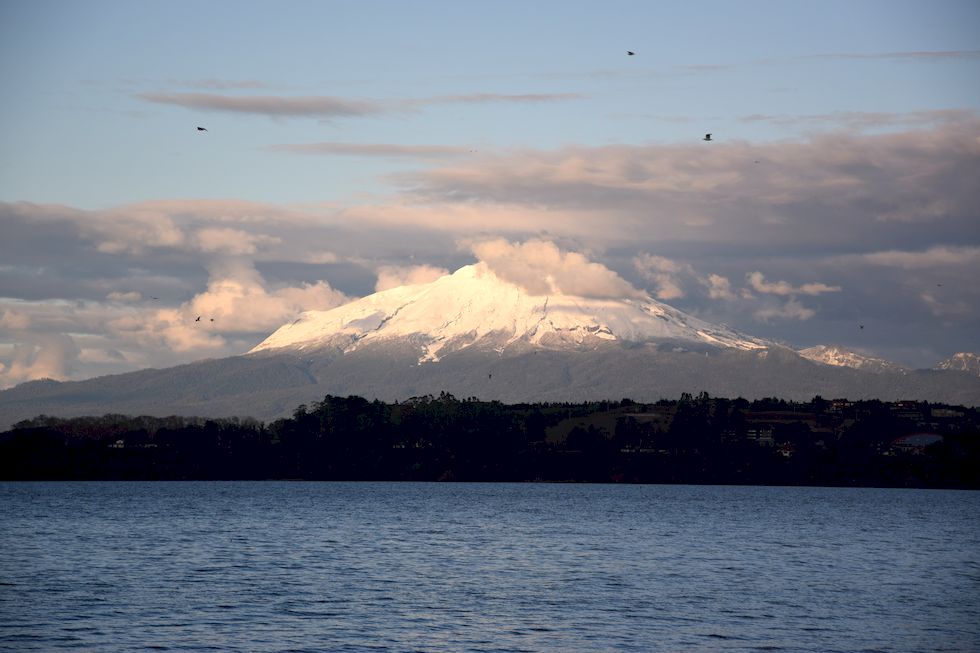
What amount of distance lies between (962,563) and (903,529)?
38275 millimetres

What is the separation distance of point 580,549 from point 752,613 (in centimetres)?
3405

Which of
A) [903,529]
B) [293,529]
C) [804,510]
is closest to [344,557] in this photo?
[293,529]

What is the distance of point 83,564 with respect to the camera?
269 ft

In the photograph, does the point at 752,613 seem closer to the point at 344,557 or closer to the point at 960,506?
the point at 344,557

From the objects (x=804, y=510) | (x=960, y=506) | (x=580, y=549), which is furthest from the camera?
(x=960, y=506)

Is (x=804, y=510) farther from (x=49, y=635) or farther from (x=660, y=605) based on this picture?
(x=49, y=635)

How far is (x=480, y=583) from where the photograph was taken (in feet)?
243

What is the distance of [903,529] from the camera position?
5108 inches

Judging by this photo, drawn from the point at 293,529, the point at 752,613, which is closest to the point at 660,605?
the point at 752,613

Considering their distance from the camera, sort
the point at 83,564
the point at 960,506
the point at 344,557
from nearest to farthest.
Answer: the point at 83,564
the point at 344,557
the point at 960,506

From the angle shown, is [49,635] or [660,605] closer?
[49,635]

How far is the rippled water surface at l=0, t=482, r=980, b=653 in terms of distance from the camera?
56.3 m

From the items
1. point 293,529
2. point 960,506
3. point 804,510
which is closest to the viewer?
point 293,529

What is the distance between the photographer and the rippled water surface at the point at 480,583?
5631cm
